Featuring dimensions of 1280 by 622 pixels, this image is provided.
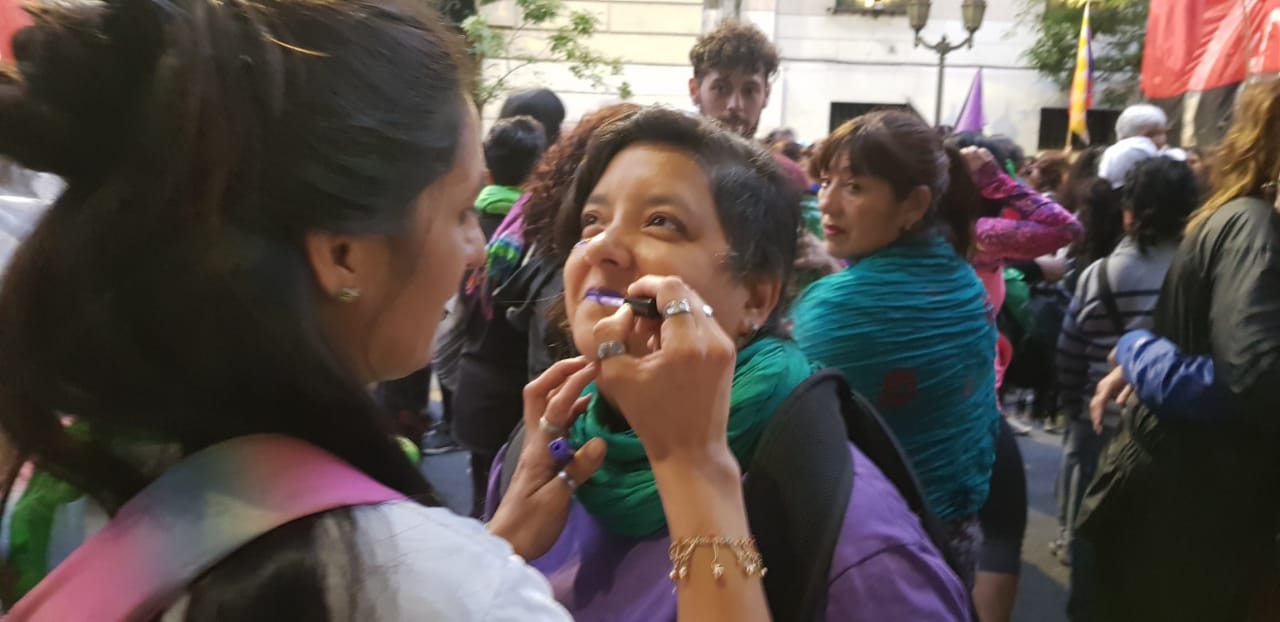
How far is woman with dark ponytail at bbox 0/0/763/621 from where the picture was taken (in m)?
0.60

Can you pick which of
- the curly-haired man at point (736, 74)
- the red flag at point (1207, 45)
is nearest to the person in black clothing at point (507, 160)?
the curly-haired man at point (736, 74)

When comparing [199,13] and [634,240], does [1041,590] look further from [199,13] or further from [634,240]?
[199,13]

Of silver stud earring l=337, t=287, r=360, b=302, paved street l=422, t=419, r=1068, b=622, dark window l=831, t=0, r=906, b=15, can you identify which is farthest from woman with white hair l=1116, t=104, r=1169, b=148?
dark window l=831, t=0, r=906, b=15

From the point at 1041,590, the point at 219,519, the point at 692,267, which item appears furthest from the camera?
the point at 1041,590

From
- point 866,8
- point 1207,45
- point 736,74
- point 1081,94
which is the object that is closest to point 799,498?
point 736,74

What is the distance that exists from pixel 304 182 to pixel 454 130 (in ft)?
0.51

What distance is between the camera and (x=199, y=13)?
617 millimetres

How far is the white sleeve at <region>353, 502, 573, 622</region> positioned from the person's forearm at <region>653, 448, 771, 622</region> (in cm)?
30

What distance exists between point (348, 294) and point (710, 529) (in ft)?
1.43

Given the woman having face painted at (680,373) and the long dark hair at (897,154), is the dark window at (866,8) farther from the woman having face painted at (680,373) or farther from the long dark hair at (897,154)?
the woman having face painted at (680,373)

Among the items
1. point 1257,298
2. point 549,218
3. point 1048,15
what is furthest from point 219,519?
point 1048,15

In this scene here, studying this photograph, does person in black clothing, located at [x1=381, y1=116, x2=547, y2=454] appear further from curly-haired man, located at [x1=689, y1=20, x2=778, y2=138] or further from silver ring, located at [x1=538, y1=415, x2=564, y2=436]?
silver ring, located at [x1=538, y1=415, x2=564, y2=436]

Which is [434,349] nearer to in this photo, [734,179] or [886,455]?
[734,179]

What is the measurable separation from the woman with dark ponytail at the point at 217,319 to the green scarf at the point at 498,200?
236 centimetres
